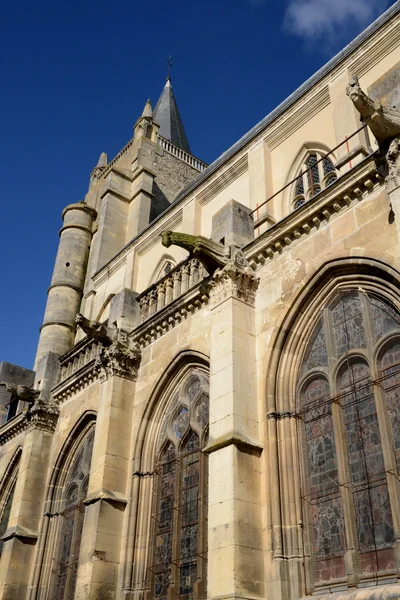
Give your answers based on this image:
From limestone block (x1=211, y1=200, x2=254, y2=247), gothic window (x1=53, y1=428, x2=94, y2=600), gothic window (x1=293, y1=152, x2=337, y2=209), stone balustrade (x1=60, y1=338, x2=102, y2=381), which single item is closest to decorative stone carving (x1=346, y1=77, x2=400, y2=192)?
limestone block (x1=211, y1=200, x2=254, y2=247)

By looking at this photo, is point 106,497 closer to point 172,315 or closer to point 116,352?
point 116,352

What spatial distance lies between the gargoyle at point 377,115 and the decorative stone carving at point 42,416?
31.0 feet

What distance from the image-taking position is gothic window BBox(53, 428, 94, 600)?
11656 millimetres

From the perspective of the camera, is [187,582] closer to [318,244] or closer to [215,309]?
[215,309]

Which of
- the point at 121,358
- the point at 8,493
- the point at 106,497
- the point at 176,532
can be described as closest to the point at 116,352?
the point at 121,358

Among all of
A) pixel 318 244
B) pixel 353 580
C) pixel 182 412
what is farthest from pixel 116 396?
pixel 353 580

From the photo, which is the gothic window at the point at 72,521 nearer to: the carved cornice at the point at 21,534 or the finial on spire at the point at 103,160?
the carved cornice at the point at 21,534

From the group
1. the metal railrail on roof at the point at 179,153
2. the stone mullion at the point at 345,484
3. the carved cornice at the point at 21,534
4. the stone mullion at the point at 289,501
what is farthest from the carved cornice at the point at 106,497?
the metal railrail on roof at the point at 179,153

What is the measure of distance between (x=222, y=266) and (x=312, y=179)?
10.0 ft

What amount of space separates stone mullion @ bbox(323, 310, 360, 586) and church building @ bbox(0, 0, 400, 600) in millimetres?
18

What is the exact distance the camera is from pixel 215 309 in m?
9.34

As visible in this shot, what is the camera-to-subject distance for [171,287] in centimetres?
1179

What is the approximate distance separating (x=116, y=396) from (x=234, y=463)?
3.96 metres

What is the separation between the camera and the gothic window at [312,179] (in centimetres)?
1116
